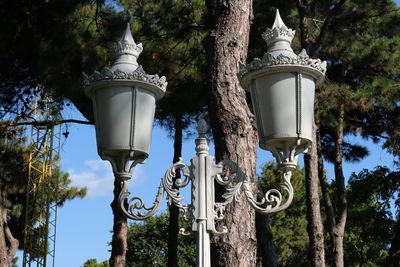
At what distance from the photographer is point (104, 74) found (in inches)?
125

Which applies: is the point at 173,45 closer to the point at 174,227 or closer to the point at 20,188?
the point at 174,227

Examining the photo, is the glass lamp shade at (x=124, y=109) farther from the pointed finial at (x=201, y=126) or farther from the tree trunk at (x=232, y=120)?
the tree trunk at (x=232, y=120)

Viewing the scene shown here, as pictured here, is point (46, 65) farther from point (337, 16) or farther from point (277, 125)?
point (277, 125)

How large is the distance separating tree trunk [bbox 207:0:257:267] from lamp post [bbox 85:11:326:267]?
3.43 feet

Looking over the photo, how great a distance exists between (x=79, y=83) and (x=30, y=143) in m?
10.3

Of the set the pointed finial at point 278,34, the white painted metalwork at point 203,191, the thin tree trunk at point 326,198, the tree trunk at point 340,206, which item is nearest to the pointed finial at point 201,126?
the white painted metalwork at point 203,191

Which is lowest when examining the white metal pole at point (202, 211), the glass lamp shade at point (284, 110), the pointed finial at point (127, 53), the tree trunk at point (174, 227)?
the white metal pole at point (202, 211)

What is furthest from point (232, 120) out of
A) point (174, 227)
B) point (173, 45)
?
point (174, 227)

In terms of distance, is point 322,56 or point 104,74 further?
point 322,56

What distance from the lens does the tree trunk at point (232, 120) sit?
4176mm

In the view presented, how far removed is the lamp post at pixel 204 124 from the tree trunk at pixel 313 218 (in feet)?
19.9

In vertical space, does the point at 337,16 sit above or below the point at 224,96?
above

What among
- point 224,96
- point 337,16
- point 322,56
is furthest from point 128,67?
point 322,56

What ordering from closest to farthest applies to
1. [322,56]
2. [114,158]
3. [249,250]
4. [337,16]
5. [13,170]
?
[114,158] → [249,250] → [337,16] → [322,56] → [13,170]
